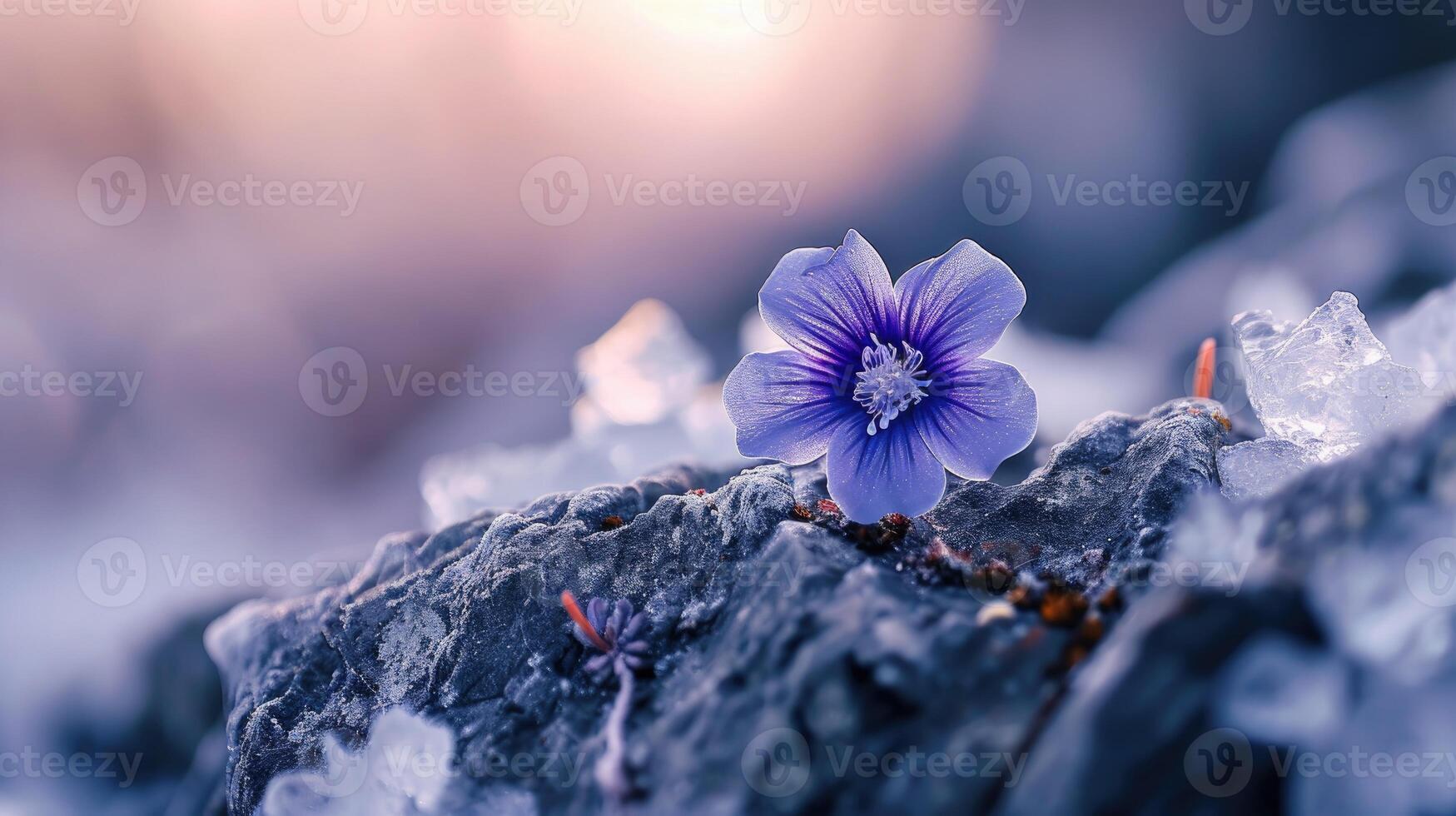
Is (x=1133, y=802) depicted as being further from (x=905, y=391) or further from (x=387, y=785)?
(x=387, y=785)

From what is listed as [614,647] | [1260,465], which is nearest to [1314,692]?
[1260,465]

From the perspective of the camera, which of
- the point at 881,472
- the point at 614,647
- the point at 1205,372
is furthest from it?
the point at 1205,372

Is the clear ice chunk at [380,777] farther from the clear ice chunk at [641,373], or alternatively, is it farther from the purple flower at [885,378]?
the clear ice chunk at [641,373]

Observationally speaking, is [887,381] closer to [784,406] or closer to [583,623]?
[784,406]

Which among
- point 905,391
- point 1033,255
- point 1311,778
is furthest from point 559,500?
point 1033,255

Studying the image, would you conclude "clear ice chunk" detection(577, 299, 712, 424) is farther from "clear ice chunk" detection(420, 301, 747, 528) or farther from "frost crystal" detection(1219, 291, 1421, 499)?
"frost crystal" detection(1219, 291, 1421, 499)

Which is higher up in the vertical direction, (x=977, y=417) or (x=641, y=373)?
(x=641, y=373)
